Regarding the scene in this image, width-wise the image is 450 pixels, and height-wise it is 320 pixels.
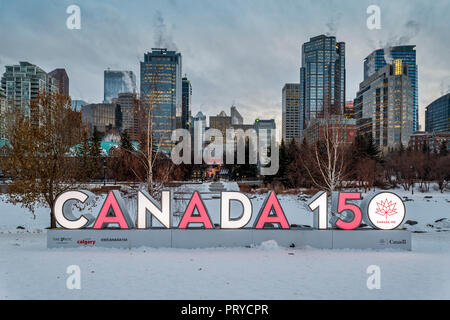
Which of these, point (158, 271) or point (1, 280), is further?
point (158, 271)

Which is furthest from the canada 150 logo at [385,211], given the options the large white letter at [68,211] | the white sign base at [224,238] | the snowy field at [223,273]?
the large white letter at [68,211]

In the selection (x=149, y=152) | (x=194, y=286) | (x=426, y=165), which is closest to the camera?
(x=194, y=286)

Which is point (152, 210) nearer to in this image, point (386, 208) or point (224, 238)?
point (224, 238)

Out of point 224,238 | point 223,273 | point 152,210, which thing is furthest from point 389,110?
point 223,273

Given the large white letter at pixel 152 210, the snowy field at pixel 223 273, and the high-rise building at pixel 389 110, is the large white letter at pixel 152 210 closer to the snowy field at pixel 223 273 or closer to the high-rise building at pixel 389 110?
the snowy field at pixel 223 273

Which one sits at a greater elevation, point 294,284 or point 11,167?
point 11,167

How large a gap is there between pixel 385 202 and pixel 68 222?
1472cm

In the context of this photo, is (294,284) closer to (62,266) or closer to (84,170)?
(62,266)

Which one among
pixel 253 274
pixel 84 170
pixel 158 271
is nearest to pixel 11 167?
pixel 84 170

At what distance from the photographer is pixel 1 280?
25.1 ft

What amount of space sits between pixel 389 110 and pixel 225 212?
21380 cm

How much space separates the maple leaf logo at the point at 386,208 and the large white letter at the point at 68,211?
13.6 metres

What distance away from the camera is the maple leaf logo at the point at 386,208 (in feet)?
37.1

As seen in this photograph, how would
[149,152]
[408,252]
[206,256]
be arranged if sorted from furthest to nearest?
1. [149,152]
2. [408,252]
3. [206,256]
